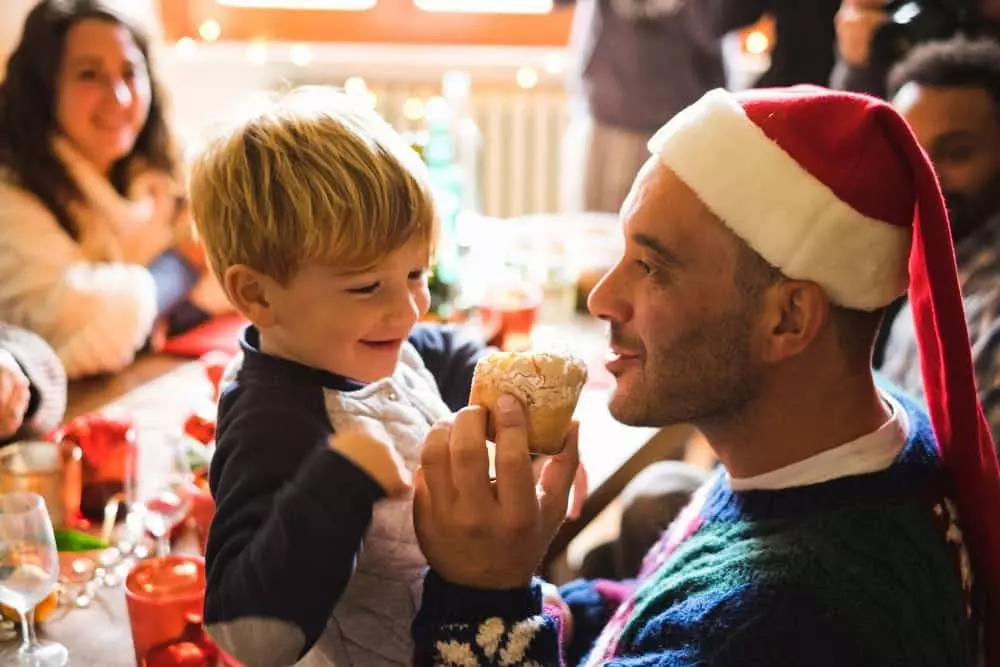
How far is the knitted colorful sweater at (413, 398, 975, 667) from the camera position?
0.94 meters

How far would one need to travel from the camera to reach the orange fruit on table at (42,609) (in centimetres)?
117

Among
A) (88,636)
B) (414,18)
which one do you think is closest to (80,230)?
(88,636)

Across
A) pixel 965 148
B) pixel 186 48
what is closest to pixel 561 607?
pixel 965 148

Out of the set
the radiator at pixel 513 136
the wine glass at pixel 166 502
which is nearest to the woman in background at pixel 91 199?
the wine glass at pixel 166 502

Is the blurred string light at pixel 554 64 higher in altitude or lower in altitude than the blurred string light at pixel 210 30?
lower

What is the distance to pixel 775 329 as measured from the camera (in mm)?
1103

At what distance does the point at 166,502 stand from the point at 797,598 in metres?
0.81

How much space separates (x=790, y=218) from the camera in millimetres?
1058

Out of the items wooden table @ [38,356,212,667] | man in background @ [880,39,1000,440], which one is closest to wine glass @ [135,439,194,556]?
wooden table @ [38,356,212,667]

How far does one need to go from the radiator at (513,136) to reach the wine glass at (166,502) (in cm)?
252

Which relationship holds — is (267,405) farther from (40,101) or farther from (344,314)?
(40,101)

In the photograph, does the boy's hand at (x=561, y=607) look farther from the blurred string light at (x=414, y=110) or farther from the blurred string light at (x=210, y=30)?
the blurred string light at (x=210, y=30)

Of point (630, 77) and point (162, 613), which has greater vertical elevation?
point (630, 77)

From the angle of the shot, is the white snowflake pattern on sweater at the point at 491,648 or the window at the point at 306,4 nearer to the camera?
the white snowflake pattern on sweater at the point at 491,648
